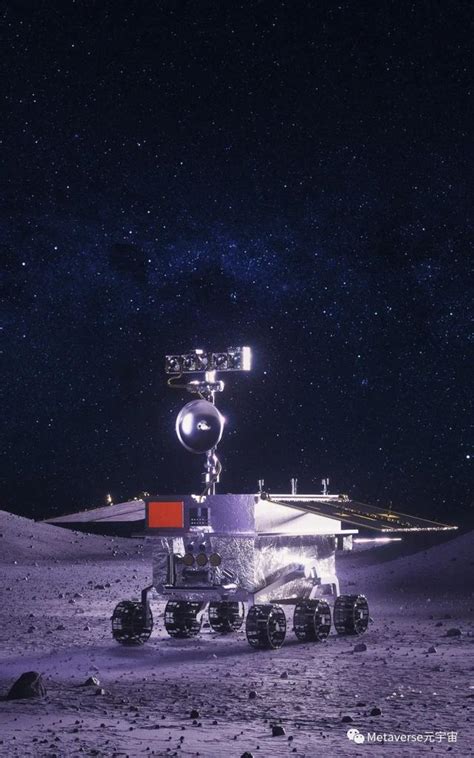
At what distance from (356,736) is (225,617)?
773cm

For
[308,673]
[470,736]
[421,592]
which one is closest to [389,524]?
[308,673]

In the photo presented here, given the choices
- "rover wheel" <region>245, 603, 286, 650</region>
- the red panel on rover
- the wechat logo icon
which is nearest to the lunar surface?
the wechat logo icon

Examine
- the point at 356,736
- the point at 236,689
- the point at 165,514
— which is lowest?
the point at 356,736

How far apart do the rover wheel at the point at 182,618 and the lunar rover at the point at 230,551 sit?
0.6 inches

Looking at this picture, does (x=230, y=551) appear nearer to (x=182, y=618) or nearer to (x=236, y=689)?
(x=182, y=618)

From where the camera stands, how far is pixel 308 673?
11711 millimetres

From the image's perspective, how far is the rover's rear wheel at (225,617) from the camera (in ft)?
51.6

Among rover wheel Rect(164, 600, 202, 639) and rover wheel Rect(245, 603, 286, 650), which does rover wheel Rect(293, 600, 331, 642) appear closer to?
rover wheel Rect(245, 603, 286, 650)

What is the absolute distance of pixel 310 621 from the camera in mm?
14242

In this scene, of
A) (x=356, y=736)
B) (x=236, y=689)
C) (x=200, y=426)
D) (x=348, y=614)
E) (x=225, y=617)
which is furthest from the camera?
(x=225, y=617)

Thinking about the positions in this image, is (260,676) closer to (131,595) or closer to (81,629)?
(81,629)

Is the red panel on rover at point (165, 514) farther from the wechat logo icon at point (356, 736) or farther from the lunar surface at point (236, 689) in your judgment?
the wechat logo icon at point (356, 736)

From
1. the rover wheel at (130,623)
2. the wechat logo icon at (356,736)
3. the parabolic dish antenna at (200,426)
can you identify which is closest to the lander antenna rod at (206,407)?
the parabolic dish antenna at (200,426)

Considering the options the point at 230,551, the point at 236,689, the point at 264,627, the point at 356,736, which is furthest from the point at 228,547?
the point at 356,736
